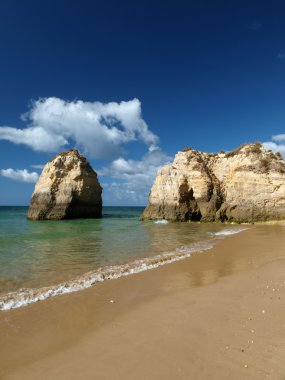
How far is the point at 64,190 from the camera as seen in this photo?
4303 centimetres

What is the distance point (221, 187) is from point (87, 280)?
28.8m

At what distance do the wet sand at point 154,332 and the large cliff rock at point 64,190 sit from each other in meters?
36.2

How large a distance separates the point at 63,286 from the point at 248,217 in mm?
26501

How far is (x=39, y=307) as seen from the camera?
6301 mm

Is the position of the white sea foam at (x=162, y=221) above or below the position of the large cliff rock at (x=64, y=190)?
below

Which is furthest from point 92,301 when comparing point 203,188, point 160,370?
point 203,188

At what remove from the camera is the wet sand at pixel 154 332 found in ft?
12.4

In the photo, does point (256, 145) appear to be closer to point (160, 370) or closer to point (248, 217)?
point (248, 217)

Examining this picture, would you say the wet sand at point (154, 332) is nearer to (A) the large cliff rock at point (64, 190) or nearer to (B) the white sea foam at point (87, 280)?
(B) the white sea foam at point (87, 280)

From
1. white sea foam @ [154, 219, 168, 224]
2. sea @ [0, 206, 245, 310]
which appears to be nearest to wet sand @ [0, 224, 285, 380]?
sea @ [0, 206, 245, 310]

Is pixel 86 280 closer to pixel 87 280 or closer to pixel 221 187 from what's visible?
pixel 87 280

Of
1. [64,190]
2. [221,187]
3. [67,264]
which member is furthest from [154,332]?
[64,190]

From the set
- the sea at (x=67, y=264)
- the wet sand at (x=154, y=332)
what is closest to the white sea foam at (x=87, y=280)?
the sea at (x=67, y=264)

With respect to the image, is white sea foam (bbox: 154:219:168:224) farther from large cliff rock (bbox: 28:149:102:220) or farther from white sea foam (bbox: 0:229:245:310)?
white sea foam (bbox: 0:229:245:310)
